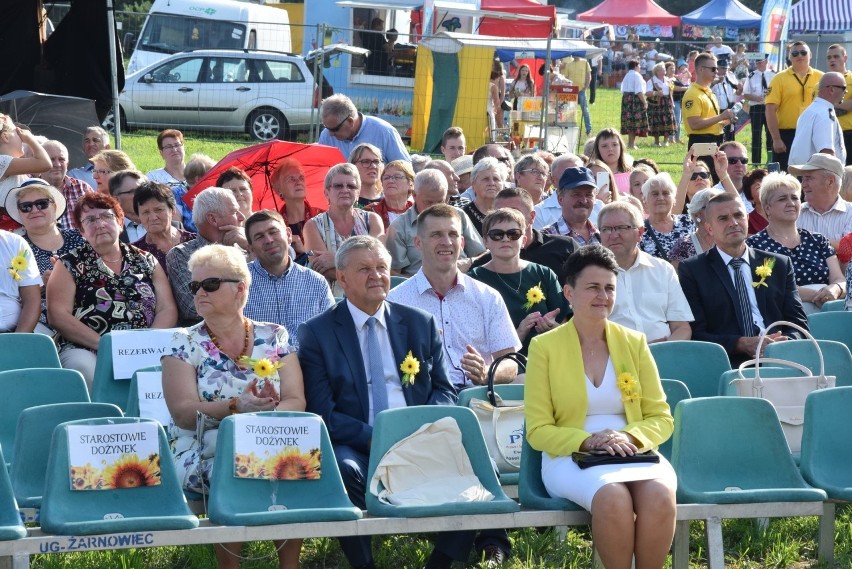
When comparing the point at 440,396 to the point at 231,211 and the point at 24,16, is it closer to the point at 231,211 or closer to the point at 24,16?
the point at 231,211

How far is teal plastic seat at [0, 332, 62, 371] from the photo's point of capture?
533cm

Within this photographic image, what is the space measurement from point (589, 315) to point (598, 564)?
964 millimetres

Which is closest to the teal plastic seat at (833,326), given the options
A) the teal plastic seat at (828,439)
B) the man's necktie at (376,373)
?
the teal plastic seat at (828,439)

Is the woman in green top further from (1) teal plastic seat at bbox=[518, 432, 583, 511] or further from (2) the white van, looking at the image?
(2) the white van

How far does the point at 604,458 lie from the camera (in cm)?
424

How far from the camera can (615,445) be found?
426cm

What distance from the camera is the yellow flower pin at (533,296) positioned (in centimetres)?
596

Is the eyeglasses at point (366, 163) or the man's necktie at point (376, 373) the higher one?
the eyeglasses at point (366, 163)

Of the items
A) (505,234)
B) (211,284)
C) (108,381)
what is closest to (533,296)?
(505,234)

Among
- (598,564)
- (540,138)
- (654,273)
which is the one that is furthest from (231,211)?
(540,138)

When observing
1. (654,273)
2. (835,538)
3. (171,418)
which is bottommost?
(835,538)

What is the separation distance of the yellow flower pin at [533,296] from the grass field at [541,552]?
120 cm

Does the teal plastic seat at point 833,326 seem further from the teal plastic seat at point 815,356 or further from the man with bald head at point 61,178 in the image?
the man with bald head at point 61,178

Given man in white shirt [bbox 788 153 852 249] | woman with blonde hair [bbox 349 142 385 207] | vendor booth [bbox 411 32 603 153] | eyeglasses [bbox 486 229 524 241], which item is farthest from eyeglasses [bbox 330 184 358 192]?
vendor booth [bbox 411 32 603 153]
